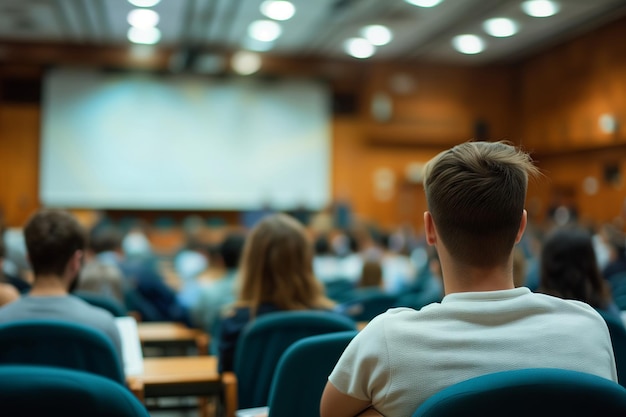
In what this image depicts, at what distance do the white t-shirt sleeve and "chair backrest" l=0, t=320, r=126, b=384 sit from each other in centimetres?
90

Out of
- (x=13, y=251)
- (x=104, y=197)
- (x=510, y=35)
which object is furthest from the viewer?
(x=104, y=197)

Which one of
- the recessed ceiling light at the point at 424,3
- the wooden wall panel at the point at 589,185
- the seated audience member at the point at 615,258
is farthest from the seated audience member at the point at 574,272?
the wooden wall panel at the point at 589,185

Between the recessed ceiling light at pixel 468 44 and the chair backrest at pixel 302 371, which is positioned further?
the recessed ceiling light at pixel 468 44

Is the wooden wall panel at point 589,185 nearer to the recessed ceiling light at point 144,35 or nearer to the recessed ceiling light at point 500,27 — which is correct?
the recessed ceiling light at point 500,27

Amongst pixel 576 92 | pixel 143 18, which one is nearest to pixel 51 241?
pixel 143 18

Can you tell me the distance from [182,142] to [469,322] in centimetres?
1475

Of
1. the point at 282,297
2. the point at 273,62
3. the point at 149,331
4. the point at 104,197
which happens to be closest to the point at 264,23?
the point at 273,62

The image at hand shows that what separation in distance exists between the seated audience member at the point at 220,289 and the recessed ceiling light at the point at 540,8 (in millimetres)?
8871

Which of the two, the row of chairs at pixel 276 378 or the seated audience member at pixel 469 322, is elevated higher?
the seated audience member at pixel 469 322

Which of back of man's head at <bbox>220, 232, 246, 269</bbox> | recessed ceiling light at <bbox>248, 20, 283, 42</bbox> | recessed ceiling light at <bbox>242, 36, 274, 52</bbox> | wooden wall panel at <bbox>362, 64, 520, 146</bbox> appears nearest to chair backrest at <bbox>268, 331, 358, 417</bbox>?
back of man's head at <bbox>220, 232, 246, 269</bbox>

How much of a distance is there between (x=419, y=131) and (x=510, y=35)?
379 centimetres

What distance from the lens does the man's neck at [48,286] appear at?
266 cm

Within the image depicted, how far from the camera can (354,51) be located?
15.4m

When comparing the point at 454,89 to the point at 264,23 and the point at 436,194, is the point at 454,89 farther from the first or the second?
the point at 436,194
